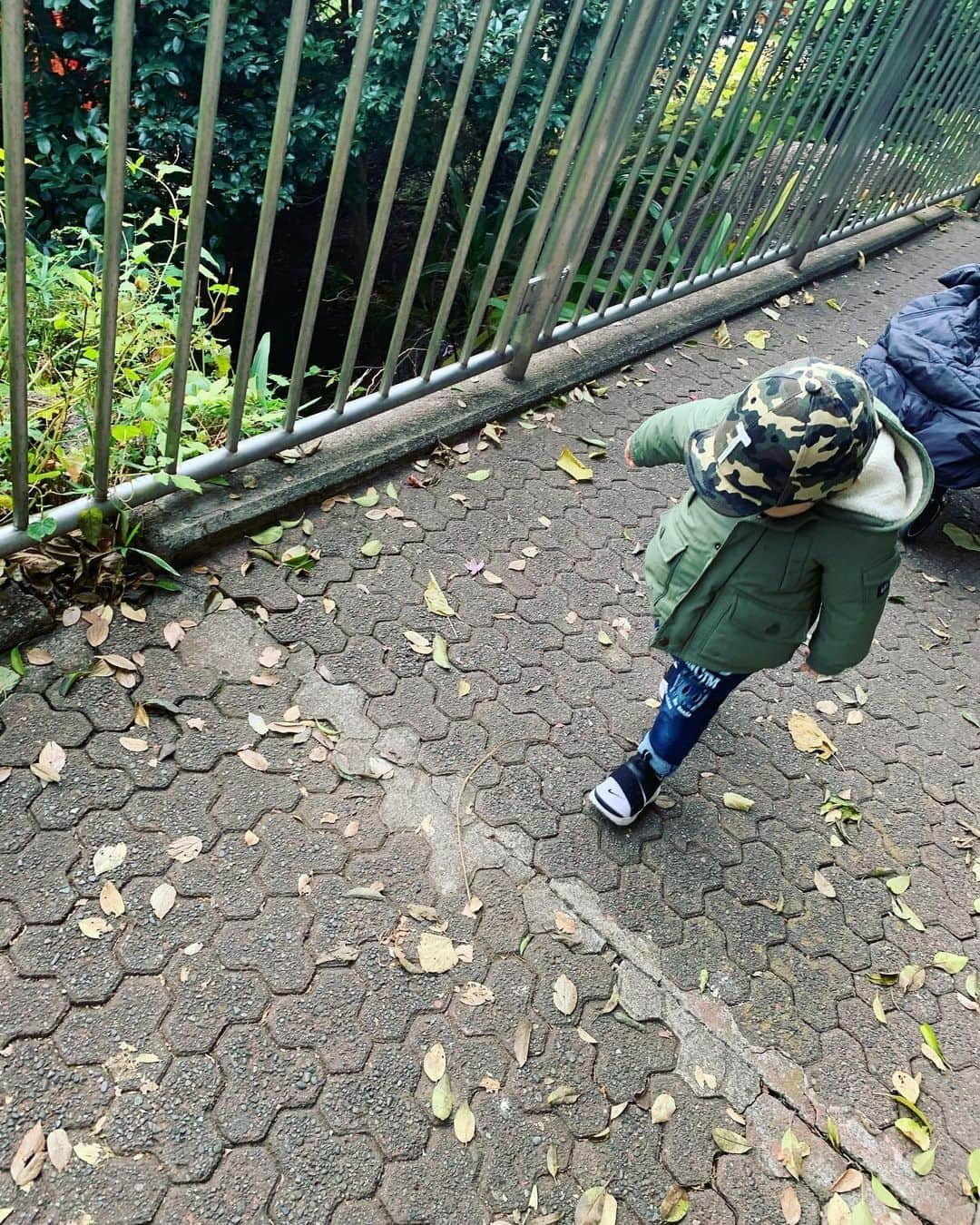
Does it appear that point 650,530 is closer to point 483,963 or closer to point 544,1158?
point 483,963

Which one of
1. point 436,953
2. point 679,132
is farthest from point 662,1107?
point 679,132

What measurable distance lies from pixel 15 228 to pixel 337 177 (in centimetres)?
90

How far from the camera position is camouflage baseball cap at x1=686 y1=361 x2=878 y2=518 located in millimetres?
1673

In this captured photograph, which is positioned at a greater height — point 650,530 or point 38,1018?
point 650,530

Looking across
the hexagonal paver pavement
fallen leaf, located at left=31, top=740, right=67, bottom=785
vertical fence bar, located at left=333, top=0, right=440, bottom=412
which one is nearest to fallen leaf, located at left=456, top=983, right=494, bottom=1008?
the hexagonal paver pavement

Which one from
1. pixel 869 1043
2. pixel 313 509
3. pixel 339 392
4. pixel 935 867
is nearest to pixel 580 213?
pixel 339 392

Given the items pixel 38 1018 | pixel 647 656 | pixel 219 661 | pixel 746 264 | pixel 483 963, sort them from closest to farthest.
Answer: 1. pixel 38 1018
2. pixel 483 963
3. pixel 219 661
4. pixel 647 656
5. pixel 746 264

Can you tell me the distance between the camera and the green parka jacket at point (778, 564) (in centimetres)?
185

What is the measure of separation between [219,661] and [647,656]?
137 centimetres

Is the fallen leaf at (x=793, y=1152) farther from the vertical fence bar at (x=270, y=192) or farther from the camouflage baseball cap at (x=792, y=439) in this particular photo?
the vertical fence bar at (x=270, y=192)

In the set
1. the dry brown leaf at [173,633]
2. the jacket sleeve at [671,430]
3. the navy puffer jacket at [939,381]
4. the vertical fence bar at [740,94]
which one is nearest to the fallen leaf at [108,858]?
the dry brown leaf at [173,633]

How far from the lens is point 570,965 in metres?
2.16

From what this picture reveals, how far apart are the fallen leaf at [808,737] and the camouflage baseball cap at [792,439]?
1.28 metres

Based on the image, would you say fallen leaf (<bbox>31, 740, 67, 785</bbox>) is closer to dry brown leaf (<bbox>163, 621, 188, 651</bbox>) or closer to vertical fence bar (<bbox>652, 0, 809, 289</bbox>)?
dry brown leaf (<bbox>163, 621, 188, 651</bbox>)
